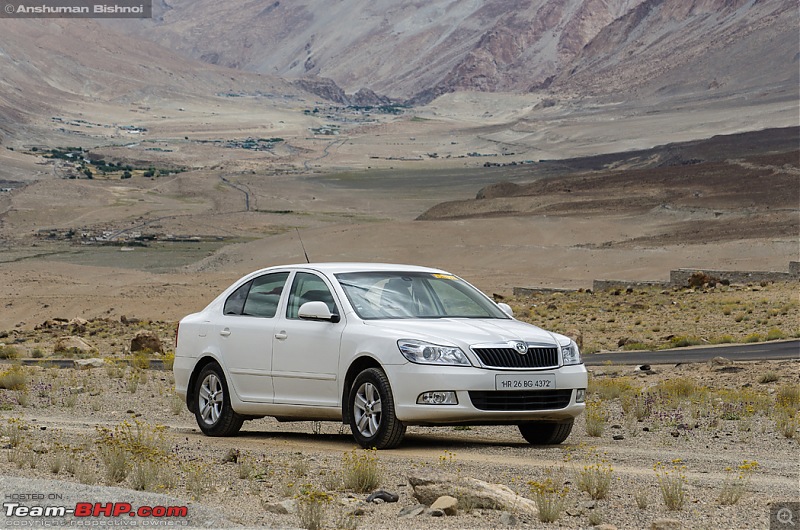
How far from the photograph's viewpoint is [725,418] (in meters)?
14.3

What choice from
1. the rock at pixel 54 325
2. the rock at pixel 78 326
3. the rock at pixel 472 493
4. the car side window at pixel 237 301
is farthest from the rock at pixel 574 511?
the rock at pixel 54 325

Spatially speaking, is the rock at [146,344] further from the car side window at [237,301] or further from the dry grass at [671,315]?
the car side window at [237,301]

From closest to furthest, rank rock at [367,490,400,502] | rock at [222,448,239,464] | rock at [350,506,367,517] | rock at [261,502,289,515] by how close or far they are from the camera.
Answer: rock at [261,502,289,515] → rock at [350,506,367,517] → rock at [367,490,400,502] → rock at [222,448,239,464]

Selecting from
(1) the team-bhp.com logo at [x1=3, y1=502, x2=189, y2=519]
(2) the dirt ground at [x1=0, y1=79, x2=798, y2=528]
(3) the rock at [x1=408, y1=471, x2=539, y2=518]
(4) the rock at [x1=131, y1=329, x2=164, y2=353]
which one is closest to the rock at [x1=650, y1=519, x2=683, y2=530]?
(2) the dirt ground at [x1=0, y1=79, x2=798, y2=528]

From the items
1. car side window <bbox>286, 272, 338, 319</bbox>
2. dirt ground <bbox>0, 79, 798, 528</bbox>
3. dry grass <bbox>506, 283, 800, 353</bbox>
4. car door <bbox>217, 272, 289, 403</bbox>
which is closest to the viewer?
dirt ground <bbox>0, 79, 798, 528</bbox>

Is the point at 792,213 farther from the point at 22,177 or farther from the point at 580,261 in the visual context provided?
the point at 22,177

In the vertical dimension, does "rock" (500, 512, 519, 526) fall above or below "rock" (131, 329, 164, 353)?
below

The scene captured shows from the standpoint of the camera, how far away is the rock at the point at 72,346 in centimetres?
3259

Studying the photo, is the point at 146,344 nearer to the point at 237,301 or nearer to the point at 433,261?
the point at 237,301

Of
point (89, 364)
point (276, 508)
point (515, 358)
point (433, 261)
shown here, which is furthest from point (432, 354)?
point (433, 261)

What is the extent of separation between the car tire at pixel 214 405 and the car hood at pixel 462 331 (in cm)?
210

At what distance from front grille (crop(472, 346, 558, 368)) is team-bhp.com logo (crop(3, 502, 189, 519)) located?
12.6 feet

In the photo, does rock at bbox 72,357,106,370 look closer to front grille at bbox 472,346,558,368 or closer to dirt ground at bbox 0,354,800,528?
dirt ground at bbox 0,354,800,528

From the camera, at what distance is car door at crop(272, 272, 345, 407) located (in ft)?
36.8
